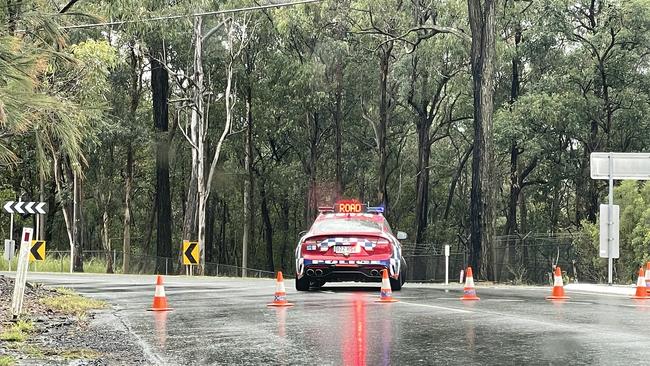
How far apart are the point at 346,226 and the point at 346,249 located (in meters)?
0.66

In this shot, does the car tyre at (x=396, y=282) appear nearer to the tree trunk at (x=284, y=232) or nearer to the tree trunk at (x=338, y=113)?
the tree trunk at (x=338, y=113)

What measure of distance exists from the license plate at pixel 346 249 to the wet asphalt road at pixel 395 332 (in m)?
1.20

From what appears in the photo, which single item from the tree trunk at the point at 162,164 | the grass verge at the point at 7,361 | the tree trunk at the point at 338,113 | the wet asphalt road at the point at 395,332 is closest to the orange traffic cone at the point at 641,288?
the wet asphalt road at the point at 395,332

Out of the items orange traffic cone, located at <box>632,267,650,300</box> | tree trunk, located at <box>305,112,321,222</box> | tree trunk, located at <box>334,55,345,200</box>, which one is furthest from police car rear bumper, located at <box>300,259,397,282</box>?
tree trunk, located at <box>305,112,321,222</box>

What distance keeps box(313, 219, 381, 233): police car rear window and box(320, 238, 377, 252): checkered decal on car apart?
7.5 inches

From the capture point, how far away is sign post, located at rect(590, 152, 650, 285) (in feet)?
65.1

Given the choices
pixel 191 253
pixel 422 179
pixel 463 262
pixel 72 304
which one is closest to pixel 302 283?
pixel 72 304

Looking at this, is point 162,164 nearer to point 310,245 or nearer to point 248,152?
point 248,152

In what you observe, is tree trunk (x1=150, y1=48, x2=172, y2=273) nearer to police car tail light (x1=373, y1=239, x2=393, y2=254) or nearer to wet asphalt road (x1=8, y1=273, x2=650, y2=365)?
police car tail light (x1=373, y1=239, x2=393, y2=254)

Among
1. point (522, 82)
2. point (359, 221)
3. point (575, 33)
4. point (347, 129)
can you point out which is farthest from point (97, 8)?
point (347, 129)

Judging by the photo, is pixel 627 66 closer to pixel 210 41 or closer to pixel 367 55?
pixel 367 55

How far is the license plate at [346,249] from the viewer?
16375 mm

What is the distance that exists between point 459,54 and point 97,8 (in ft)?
78.8

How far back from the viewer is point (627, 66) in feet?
135
